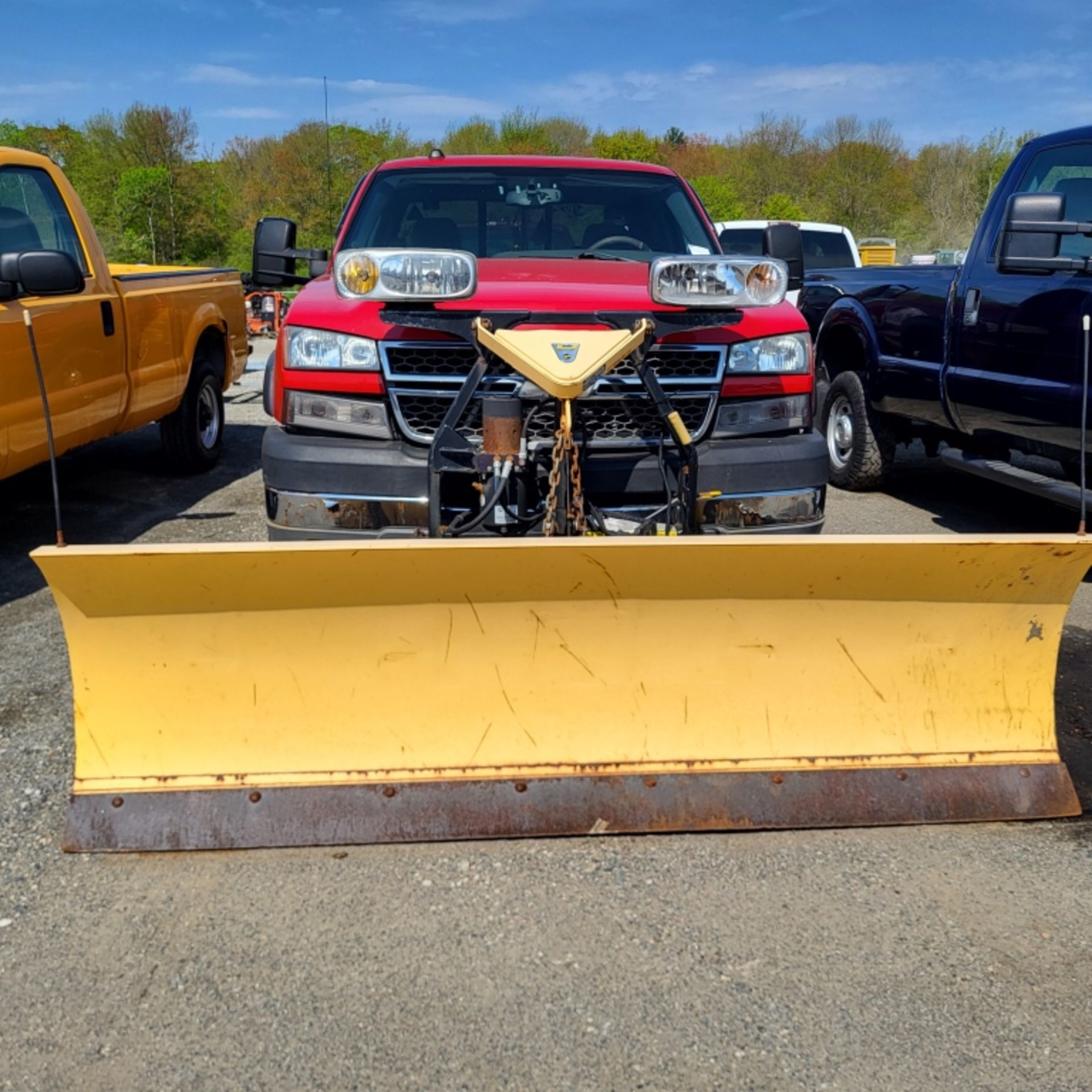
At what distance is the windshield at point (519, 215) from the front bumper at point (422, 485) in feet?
4.67

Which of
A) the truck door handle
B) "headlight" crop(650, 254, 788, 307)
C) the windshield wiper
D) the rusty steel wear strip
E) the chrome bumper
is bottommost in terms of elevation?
the rusty steel wear strip

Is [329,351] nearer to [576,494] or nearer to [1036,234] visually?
[576,494]

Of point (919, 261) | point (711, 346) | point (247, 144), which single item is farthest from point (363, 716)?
point (247, 144)

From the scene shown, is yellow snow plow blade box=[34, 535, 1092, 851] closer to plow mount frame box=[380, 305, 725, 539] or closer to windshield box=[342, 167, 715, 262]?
plow mount frame box=[380, 305, 725, 539]

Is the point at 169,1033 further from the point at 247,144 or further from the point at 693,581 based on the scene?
the point at 247,144

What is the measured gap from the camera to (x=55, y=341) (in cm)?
547

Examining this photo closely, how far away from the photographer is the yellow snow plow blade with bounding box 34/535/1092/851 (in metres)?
2.93

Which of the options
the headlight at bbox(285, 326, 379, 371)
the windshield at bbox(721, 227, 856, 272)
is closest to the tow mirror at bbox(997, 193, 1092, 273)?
the headlight at bbox(285, 326, 379, 371)

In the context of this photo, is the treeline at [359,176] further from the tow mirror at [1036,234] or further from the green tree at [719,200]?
the tow mirror at [1036,234]

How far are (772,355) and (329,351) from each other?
1.53 metres

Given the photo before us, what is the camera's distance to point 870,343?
7.24 metres

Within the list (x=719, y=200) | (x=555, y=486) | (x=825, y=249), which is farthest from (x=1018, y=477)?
(x=719, y=200)

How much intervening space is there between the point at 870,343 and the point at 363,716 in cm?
522

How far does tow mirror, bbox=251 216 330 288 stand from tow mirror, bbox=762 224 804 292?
6.49ft
